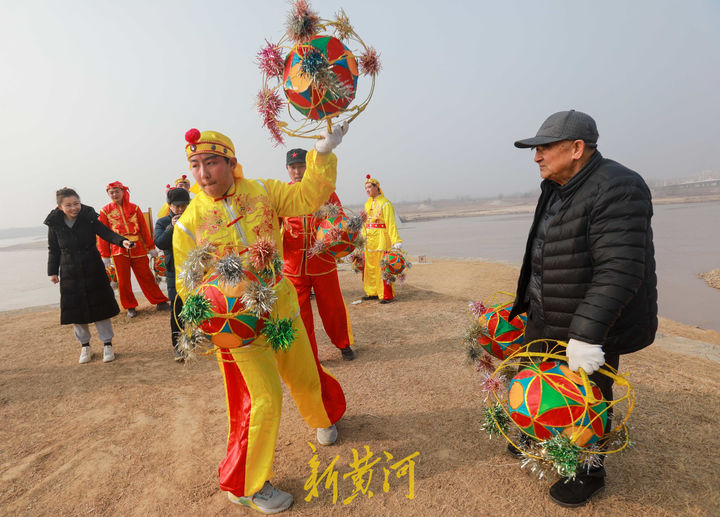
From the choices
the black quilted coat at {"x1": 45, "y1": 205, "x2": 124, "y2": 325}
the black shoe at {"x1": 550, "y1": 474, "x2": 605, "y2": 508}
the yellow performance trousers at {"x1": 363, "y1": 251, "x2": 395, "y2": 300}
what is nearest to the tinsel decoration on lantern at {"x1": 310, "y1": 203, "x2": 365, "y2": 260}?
the black shoe at {"x1": 550, "y1": 474, "x2": 605, "y2": 508}

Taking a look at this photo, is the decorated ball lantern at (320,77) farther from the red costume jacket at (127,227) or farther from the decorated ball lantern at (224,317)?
the red costume jacket at (127,227)

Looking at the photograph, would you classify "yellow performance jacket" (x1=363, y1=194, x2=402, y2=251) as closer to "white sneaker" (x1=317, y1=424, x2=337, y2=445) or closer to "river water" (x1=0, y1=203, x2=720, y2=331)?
"white sneaker" (x1=317, y1=424, x2=337, y2=445)

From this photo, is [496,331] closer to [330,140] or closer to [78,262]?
[330,140]

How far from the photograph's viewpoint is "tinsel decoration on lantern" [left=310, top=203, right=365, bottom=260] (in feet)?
13.8

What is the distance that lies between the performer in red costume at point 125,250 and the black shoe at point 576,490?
773 cm

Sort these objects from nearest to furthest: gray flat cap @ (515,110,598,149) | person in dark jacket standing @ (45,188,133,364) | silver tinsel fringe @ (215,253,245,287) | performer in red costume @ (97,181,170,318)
A: silver tinsel fringe @ (215,253,245,287)
gray flat cap @ (515,110,598,149)
person in dark jacket standing @ (45,188,133,364)
performer in red costume @ (97,181,170,318)

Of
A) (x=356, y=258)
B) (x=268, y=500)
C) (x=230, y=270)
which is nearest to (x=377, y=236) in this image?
(x=356, y=258)

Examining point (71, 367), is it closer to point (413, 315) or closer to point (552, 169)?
point (413, 315)

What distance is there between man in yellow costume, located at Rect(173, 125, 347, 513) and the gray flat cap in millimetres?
1268

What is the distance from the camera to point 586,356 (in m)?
2.02

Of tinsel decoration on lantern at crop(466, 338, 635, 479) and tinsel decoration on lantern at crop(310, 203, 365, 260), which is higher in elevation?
tinsel decoration on lantern at crop(310, 203, 365, 260)

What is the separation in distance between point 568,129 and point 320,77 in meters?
1.51

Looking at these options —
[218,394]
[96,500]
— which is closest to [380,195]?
[218,394]

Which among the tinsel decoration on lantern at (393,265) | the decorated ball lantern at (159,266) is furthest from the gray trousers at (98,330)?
the tinsel decoration on lantern at (393,265)
